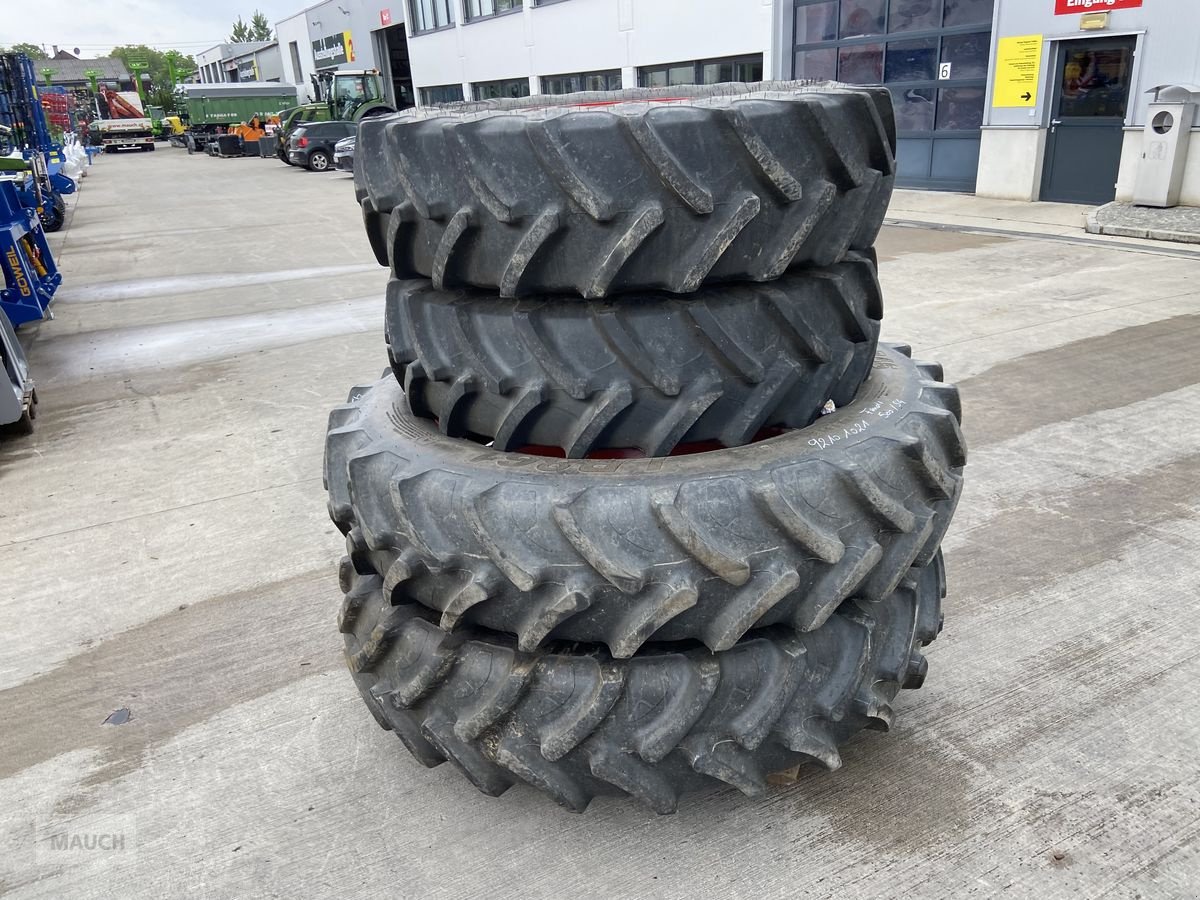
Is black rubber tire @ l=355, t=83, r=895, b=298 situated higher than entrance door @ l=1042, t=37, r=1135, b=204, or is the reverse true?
black rubber tire @ l=355, t=83, r=895, b=298

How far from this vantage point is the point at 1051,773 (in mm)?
2287

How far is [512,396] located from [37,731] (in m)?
1.99

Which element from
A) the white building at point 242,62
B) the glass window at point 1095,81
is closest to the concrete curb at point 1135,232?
the glass window at point 1095,81

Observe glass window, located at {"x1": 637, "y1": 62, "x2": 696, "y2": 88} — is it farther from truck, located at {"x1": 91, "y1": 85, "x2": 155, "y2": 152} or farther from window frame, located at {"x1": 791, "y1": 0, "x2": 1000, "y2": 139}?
truck, located at {"x1": 91, "y1": 85, "x2": 155, "y2": 152}

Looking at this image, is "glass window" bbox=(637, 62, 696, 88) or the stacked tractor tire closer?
the stacked tractor tire

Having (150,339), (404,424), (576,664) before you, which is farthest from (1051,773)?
(150,339)

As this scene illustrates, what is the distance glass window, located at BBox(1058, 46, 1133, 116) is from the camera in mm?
11742

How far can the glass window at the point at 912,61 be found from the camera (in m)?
14.4

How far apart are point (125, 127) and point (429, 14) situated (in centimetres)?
2579

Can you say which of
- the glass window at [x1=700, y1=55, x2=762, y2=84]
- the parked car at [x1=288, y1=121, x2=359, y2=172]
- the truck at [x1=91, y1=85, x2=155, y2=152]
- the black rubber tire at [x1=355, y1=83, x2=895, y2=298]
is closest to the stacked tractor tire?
the black rubber tire at [x1=355, y1=83, x2=895, y2=298]

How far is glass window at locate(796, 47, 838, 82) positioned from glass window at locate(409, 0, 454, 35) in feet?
54.9

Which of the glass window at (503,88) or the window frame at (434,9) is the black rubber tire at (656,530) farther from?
the window frame at (434,9)

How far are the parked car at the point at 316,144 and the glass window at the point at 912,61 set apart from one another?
17863 mm
